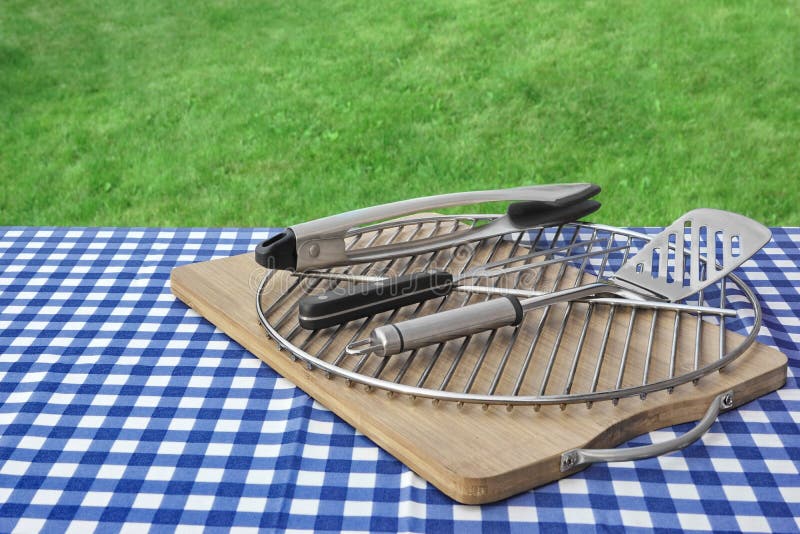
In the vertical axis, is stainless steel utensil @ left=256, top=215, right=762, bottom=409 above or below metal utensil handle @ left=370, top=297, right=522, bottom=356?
below

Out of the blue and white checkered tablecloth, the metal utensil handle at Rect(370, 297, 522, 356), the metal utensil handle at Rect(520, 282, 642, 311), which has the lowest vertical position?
the blue and white checkered tablecloth

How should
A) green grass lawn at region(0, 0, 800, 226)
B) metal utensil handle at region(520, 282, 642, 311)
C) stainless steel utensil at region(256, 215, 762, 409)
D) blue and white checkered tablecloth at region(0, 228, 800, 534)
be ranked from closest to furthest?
blue and white checkered tablecloth at region(0, 228, 800, 534)
stainless steel utensil at region(256, 215, 762, 409)
metal utensil handle at region(520, 282, 642, 311)
green grass lawn at region(0, 0, 800, 226)

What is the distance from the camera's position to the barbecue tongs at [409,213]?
103cm

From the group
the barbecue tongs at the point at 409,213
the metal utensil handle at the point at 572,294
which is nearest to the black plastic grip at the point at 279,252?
the barbecue tongs at the point at 409,213

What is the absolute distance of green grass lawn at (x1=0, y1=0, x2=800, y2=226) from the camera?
10.4 feet

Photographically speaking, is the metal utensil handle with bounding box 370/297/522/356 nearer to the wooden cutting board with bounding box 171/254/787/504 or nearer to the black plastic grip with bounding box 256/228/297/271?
the wooden cutting board with bounding box 171/254/787/504

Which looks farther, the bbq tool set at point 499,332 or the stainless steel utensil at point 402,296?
the stainless steel utensil at point 402,296

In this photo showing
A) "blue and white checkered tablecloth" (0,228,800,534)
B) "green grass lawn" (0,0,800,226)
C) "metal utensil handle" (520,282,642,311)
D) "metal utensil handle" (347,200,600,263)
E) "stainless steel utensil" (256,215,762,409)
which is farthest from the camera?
"green grass lawn" (0,0,800,226)

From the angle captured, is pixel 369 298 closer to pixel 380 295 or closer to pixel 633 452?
pixel 380 295

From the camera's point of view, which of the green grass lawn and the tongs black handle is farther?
the green grass lawn

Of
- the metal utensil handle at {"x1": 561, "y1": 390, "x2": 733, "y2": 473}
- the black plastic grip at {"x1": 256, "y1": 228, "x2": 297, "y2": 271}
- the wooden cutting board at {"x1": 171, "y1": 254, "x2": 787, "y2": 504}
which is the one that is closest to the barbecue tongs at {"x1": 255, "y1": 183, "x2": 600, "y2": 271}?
the black plastic grip at {"x1": 256, "y1": 228, "x2": 297, "y2": 271}

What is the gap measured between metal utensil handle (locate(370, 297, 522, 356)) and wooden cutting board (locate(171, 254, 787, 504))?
0.18 ft

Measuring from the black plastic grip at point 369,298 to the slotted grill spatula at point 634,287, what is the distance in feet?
0.18

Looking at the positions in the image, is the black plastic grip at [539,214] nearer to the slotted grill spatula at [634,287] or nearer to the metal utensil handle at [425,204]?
the metal utensil handle at [425,204]
